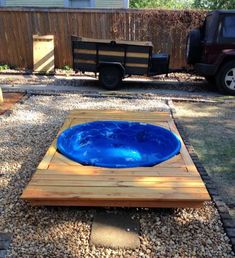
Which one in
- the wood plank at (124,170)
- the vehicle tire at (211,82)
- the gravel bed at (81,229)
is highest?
the wood plank at (124,170)

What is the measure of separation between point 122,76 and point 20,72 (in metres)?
4.12

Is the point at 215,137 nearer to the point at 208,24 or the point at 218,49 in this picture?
the point at 218,49

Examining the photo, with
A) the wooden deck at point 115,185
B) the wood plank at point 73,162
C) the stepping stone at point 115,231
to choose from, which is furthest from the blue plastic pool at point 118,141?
the stepping stone at point 115,231

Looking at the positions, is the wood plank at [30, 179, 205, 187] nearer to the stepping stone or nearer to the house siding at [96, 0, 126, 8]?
the stepping stone

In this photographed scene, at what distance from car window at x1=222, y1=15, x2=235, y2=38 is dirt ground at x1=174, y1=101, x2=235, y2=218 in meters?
1.74

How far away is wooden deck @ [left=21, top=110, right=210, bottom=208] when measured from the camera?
9.65 ft

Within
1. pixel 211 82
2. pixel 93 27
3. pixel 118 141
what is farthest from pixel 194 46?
pixel 118 141

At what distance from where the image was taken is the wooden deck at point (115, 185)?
2.94 meters

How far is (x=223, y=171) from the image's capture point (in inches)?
160

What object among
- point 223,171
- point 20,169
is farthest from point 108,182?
point 223,171

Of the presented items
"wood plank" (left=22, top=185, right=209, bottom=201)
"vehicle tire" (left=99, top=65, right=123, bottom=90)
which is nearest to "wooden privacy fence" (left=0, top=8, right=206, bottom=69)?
"vehicle tire" (left=99, top=65, right=123, bottom=90)

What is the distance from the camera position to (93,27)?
36.9 ft

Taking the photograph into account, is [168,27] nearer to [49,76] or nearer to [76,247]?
[49,76]

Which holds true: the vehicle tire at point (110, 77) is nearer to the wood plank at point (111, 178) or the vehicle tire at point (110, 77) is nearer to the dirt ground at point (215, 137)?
the dirt ground at point (215, 137)
